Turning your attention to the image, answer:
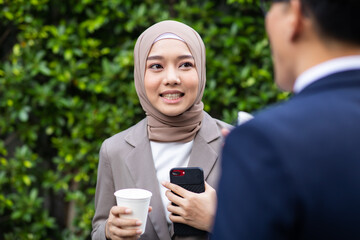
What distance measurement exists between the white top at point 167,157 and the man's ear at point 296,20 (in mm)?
1270

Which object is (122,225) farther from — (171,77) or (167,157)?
(171,77)

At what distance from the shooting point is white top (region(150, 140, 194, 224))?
2.12 meters

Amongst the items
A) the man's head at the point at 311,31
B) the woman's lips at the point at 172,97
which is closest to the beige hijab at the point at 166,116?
the woman's lips at the point at 172,97

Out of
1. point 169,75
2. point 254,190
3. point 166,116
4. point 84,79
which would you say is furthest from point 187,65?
point 84,79

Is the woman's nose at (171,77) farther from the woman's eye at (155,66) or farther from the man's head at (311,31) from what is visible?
the man's head at (311,31)

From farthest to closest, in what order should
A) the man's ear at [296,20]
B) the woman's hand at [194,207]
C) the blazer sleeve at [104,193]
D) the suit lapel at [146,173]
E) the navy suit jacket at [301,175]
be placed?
the blazer sleeve at [104,193]
the suit lapel at [146,173]
the woman's hand at [194,207]
the man's ear at [296,20]
the navy suit jacket at [301,175]

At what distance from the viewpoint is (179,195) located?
1.91 m

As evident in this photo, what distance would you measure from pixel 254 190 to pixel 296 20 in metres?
0.36

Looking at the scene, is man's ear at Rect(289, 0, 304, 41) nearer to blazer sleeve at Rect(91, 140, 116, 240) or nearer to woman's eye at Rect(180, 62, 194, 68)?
woman's eye at Rect(180, 62, 194, 68)

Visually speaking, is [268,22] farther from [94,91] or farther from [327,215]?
[94,91]

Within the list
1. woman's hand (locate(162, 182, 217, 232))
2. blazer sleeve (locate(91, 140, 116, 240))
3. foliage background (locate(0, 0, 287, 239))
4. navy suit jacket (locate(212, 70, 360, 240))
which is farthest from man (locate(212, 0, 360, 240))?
foliage background (locate(0, 0, 287, 239))

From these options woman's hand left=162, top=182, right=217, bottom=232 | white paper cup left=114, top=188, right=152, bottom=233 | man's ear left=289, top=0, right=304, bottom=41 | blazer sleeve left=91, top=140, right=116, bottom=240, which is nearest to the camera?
man's ear left=289, top=0, right=304, bottom=41

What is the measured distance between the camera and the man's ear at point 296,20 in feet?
3.04

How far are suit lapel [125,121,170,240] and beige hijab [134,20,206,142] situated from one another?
7 cm
